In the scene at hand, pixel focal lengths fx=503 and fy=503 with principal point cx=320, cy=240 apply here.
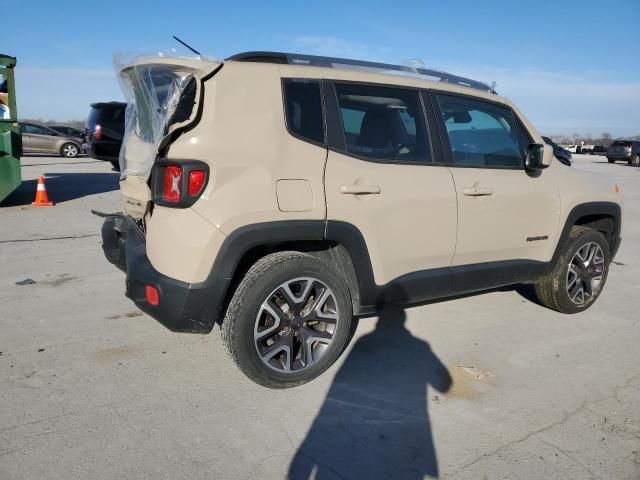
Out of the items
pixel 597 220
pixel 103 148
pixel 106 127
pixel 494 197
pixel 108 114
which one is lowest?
pixel 103 148

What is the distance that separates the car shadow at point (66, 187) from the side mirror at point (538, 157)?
29.7 ft

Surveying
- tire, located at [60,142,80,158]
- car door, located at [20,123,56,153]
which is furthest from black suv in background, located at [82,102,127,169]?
car door, located at [20,123,56,153]

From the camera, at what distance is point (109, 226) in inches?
150

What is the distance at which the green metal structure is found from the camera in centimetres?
852

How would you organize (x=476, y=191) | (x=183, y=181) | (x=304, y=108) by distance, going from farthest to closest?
(x=476, y=191) < (x=304, y=108) < (x=183, y=181)

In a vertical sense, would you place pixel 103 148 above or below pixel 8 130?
below

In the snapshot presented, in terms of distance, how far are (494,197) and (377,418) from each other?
191 cm

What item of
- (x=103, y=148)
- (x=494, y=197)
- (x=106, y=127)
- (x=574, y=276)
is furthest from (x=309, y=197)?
(x=106, y=127)

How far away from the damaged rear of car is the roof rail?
386 millimetres

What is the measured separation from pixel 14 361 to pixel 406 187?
9.34ft

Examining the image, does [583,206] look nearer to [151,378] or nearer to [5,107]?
[151,378]

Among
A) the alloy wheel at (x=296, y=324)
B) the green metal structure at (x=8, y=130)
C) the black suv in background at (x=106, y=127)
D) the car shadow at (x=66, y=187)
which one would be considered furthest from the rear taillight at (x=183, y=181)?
the black suv in background at (x=106, y=127)

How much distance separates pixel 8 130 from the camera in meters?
8.77

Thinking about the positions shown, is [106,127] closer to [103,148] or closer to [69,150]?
[103,148]
